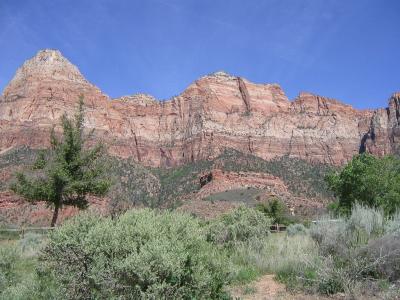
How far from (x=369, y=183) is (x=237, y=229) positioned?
1732 cm

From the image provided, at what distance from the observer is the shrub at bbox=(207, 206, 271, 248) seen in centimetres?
1205

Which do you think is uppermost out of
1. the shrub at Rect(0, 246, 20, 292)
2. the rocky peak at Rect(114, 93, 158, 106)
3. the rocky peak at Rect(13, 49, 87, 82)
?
the rocky peak at Rect(13, 49, 87, 82)

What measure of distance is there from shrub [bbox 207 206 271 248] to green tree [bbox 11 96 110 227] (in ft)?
20.8

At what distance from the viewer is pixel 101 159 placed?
18.4 m

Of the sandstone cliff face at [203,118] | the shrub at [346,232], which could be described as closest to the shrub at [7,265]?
the shrub at [346,232]

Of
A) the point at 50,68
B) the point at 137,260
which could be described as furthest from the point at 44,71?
the point at 137,260

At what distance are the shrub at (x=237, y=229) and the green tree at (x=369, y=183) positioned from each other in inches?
543

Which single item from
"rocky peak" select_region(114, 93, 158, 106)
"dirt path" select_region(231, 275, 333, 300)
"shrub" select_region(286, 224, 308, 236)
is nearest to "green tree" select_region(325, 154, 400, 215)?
"shrub" select_region(286, 224, 308, 236)

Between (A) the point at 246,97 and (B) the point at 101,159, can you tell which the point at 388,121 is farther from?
(B) the point at 101,159

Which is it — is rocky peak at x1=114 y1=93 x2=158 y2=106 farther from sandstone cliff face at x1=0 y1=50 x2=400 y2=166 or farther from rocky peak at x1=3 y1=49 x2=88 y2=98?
rocky peak at x1=3 y1=49 x2=88 y2=98

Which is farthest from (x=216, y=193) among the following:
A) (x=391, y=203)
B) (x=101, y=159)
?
(x=101, y=159)

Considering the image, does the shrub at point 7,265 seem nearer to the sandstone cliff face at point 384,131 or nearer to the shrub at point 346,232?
the shrub at point 346,232

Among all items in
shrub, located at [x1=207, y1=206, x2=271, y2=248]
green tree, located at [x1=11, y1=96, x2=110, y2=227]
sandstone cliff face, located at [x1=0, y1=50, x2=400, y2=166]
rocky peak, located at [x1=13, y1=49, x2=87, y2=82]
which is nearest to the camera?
shrub, located at [x1=207, y1=206, x2=271, y2=248]

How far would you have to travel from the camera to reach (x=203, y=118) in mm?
145625
